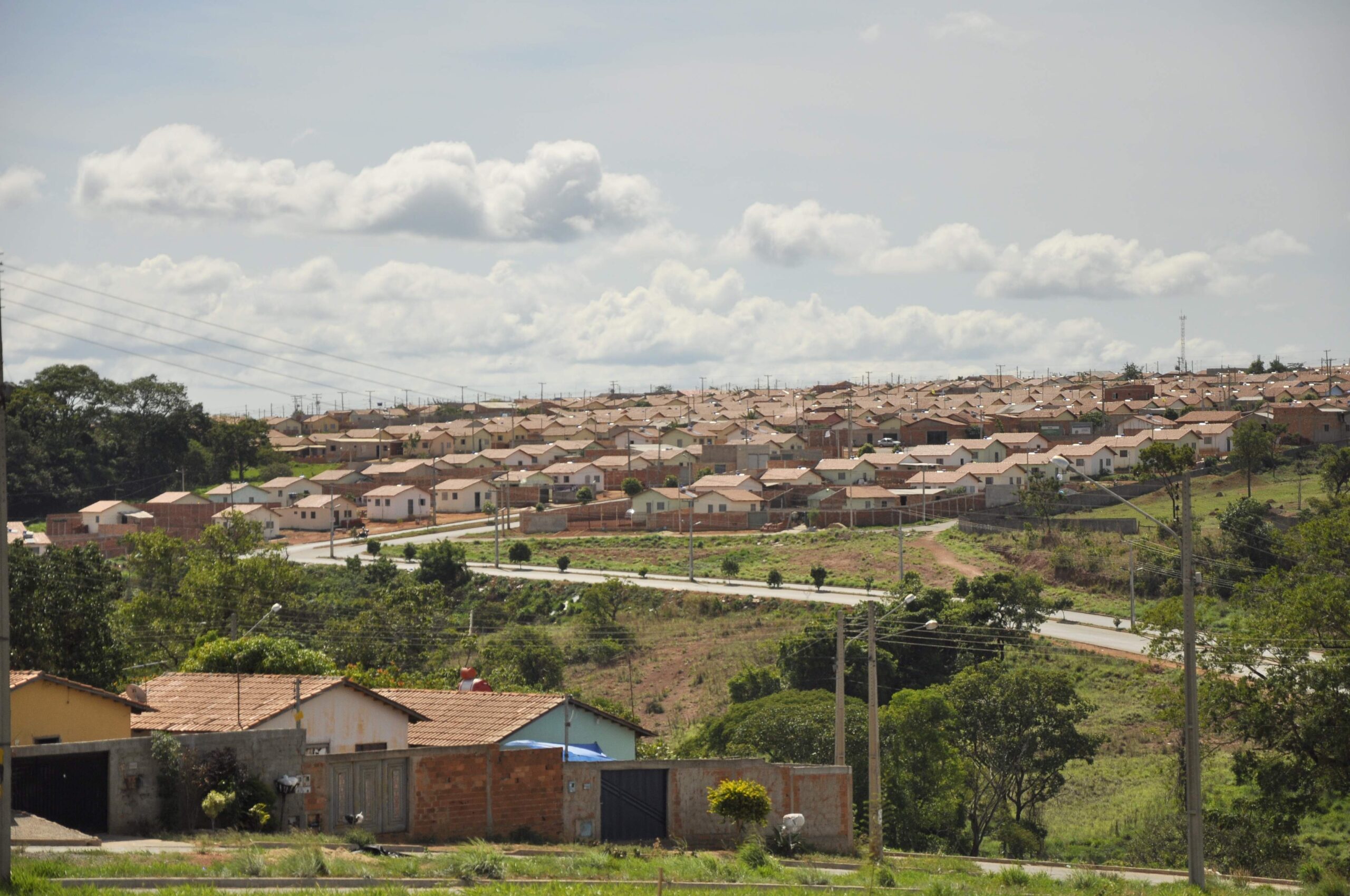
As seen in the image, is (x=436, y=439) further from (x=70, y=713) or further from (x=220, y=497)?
(x=70, y=713)


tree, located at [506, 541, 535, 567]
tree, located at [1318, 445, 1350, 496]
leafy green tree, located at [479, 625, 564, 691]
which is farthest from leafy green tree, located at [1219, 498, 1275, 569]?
tree, located at [506, 541, 535, 567]

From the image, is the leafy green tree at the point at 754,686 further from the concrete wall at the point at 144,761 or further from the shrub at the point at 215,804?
the shrub at the point at 215,804

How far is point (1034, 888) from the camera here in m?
20.6

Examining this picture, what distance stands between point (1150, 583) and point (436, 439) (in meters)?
80.3

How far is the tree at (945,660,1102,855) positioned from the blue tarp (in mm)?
16096

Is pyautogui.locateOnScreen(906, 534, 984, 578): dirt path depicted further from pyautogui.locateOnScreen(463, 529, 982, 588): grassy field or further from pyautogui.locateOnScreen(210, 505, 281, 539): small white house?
pyautogui.locateOnScreen(210, 505, 281, 539): small white house

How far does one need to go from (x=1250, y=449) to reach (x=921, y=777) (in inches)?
2068

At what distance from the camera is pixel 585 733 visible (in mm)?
28312

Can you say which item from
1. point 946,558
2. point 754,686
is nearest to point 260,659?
point 754,686

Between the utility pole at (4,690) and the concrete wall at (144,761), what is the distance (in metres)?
4.82

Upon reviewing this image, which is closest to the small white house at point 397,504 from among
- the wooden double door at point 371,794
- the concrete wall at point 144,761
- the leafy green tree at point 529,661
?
the leafy green tree at point 529,661

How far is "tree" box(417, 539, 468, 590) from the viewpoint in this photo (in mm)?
73312

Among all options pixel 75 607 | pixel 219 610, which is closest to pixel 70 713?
pixel 75 607

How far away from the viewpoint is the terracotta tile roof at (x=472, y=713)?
1029 inches
